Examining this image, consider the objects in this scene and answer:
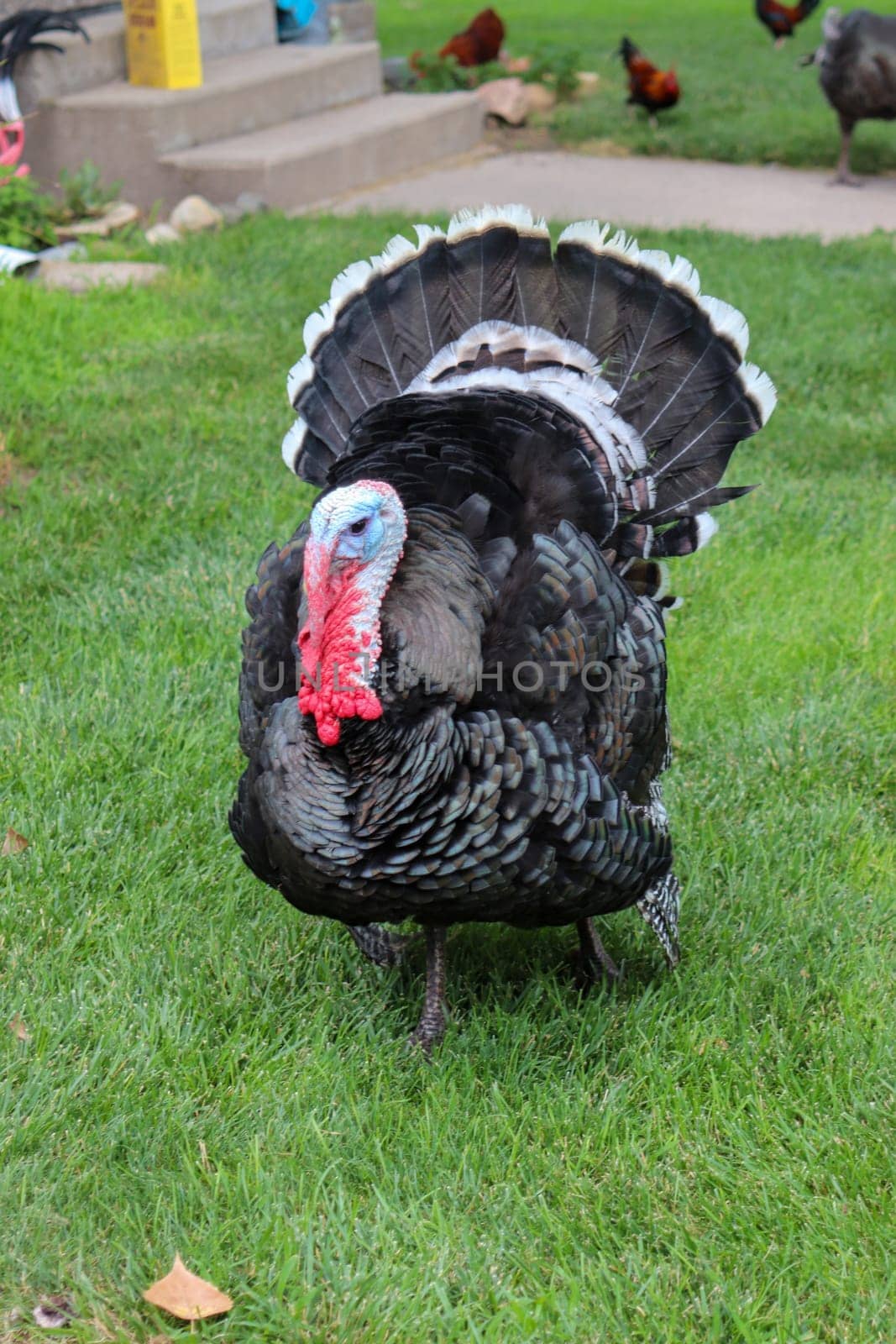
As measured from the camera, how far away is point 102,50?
937cm

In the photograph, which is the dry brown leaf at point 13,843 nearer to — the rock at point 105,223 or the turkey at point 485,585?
the turkey at point 485,585

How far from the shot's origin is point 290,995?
130 inches

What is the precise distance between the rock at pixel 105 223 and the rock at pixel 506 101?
476 centimetres

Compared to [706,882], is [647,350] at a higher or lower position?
higher

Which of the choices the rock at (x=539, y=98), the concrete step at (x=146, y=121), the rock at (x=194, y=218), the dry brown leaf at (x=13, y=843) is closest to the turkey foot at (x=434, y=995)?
the dry brown leaf at (x=13, y=843)

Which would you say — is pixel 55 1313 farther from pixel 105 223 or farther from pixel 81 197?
pixel 81 197

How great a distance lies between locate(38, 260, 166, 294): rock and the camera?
7.38 metres

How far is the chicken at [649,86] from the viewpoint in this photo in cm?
1252

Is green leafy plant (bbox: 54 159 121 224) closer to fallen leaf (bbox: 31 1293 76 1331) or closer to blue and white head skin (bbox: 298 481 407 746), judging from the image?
blue and white head skin (bbox: 298 481 407 746)

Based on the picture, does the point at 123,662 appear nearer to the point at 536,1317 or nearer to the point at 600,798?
the point at 600,798

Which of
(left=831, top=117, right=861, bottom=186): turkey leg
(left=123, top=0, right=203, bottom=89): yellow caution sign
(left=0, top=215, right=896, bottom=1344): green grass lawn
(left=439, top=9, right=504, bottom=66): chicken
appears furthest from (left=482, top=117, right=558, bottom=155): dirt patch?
(left=0, top=215, right=896, bottom=1344): green grass lawn

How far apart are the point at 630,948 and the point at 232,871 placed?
1012mm

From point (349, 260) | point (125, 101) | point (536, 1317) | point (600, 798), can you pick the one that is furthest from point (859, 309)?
point (536, 1317)

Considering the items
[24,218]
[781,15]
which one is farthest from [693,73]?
[24,218]
